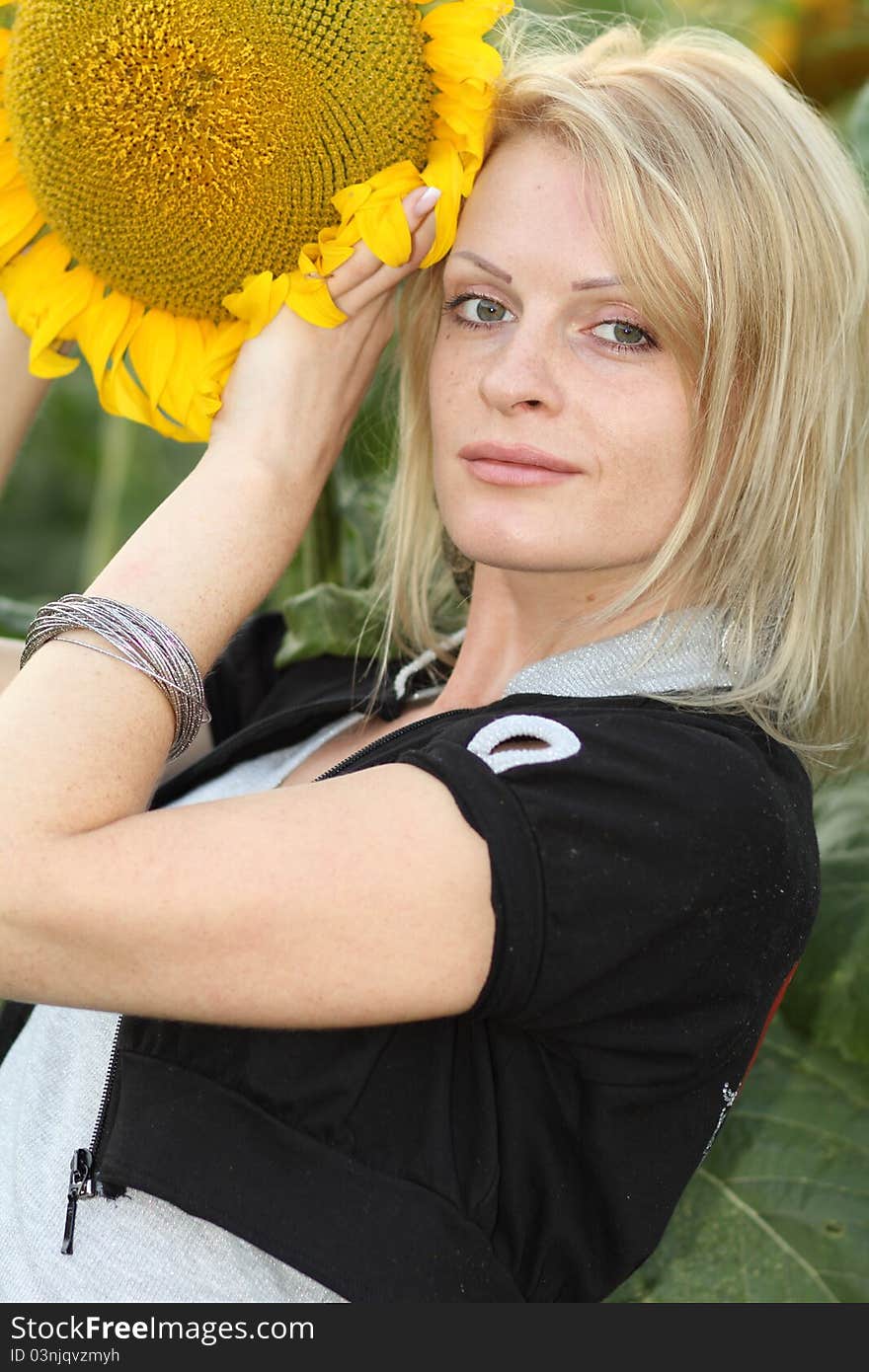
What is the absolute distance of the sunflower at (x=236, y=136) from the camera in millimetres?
1370

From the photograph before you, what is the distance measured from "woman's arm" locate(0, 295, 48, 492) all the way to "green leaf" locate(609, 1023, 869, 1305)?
1290mm

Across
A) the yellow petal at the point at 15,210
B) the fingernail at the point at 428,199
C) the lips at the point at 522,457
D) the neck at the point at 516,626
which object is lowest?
the neck at the point at 516,626

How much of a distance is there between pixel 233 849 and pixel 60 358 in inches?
26.9

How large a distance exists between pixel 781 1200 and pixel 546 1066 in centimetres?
91

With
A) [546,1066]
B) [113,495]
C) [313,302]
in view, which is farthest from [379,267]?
[113,495]

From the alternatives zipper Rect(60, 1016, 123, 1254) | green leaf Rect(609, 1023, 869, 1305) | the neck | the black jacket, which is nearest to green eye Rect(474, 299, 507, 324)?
the neck

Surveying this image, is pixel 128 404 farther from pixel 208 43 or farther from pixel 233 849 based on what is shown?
pixel 233 849

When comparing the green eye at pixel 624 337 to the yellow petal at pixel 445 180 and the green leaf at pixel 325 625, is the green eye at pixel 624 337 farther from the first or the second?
the green leaf at pixel 325 625

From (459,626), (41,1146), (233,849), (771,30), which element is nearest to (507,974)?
(233,849)

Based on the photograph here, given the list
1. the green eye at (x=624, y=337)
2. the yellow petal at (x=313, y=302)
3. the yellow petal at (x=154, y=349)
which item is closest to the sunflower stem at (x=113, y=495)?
the yellow petal at (x=154, y=349)

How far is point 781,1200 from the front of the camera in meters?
2.14

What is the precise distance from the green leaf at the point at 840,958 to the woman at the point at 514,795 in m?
0.44

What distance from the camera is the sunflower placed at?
137cm

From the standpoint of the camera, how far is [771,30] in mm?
2777
